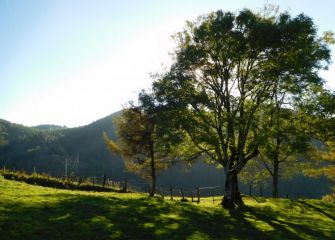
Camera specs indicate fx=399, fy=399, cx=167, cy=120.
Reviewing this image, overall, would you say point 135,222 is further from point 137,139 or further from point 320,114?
point 137,139

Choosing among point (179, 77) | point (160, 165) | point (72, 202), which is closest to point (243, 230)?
point (72, 202)

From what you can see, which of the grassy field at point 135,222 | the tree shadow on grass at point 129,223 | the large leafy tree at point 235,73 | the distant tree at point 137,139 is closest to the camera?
the tree shadow on grass at point 129,223

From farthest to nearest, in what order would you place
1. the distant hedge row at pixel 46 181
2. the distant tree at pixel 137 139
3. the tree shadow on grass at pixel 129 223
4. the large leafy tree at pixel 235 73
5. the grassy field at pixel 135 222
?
the distant tree at pixel 137 139
the distant hedge row at pixel 46 181
the large leafy tree at pixel 235 73
the grassy field at pixel 135 222
the tree shadow on grass at pixel 129 223

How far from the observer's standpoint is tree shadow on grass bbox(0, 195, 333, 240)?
22766mm

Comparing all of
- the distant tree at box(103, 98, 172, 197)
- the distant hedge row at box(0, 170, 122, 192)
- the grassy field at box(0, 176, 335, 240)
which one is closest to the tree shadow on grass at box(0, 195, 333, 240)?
the grassy field at box(0, 176, 335, 240)

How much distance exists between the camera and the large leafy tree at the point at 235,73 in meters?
38.3

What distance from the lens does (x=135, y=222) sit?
2759 centimetres

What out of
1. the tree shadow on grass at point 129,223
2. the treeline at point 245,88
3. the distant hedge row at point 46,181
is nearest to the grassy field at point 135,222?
the tree shadow on grass at point 129,223

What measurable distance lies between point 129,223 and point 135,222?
67cm

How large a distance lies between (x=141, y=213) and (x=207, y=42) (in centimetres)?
1893

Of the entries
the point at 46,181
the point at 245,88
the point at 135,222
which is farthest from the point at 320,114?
the point at 46,181

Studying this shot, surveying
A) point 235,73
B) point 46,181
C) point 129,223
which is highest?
point 235,73

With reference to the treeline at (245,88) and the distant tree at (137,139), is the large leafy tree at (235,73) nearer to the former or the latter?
the treeline at (245,88)

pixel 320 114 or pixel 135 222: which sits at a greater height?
pixel 320 114
